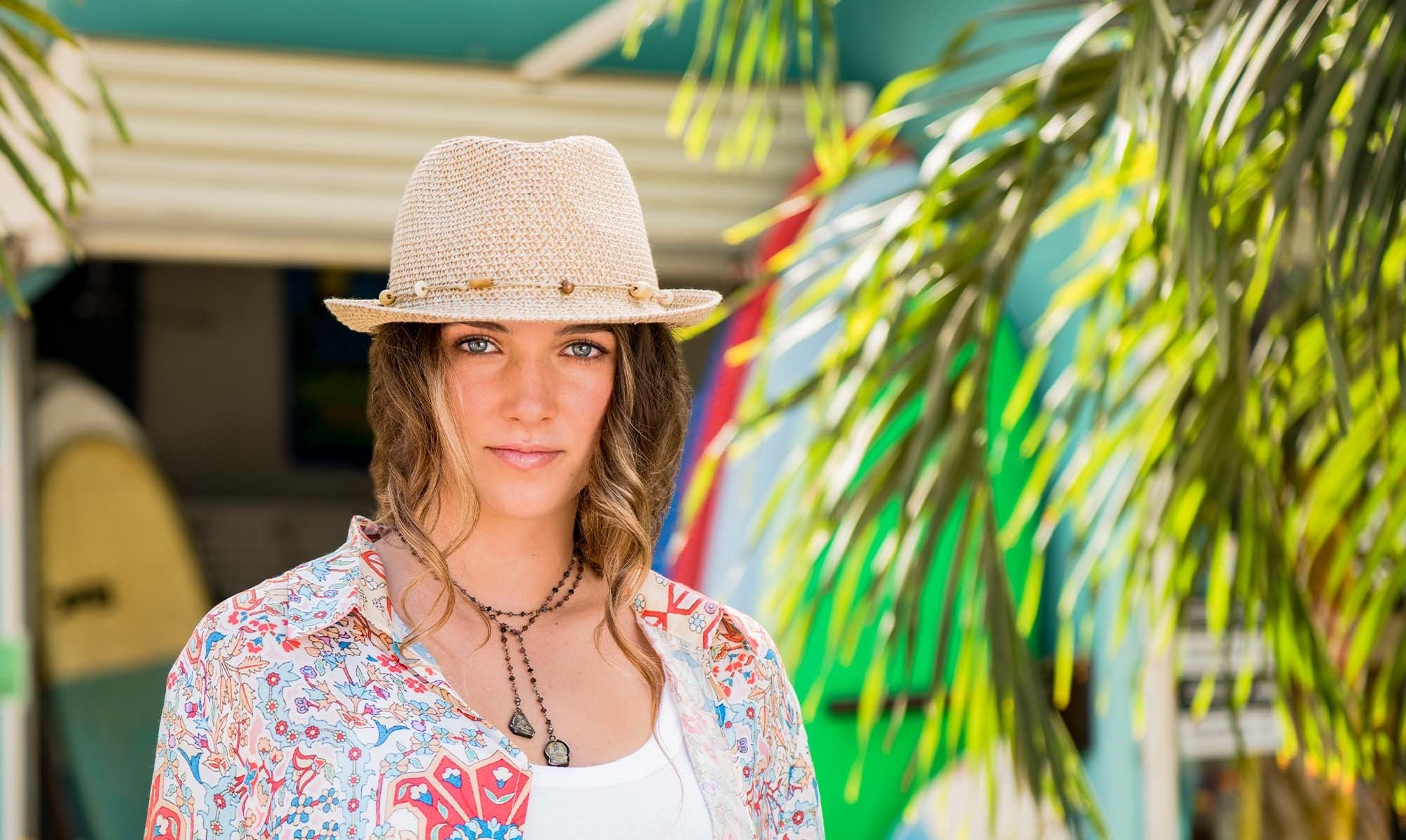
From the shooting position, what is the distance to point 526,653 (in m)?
1.35

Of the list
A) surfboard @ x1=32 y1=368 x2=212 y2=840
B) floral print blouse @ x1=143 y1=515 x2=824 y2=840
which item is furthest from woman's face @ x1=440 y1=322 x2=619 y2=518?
surfboard @ x1=32 y1=368 x2=212 y2=840

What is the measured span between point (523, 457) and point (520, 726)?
20 centimetres

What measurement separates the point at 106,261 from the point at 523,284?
4947 millimetres

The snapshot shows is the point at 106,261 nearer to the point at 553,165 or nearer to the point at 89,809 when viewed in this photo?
the point at 89,809

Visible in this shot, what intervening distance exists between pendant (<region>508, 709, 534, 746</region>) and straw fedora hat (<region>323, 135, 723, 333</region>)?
300mm

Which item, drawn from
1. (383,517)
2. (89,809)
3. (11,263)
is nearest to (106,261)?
(89,809)

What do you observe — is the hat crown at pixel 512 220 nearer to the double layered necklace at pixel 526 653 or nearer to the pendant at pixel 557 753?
the double layered necklace at pixel 526 653

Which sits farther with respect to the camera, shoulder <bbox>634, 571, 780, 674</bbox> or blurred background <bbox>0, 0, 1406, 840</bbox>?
blurred background <bbox>0, 0, 1406, 840</bbox>

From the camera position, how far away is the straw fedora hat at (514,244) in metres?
1.29

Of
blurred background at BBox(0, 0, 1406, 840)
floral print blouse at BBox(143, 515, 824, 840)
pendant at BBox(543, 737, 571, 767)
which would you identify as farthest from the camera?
blurred background at BBox(0, 0, 1406, 840)

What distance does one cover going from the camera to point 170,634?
16.5ft

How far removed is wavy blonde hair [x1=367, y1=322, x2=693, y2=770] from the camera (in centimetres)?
132

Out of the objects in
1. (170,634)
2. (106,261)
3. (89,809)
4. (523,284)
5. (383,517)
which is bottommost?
(89,809)

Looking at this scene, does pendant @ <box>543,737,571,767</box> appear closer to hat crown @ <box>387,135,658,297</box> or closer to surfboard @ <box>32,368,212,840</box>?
hat crown @ <box>387,135,658,297</box>
